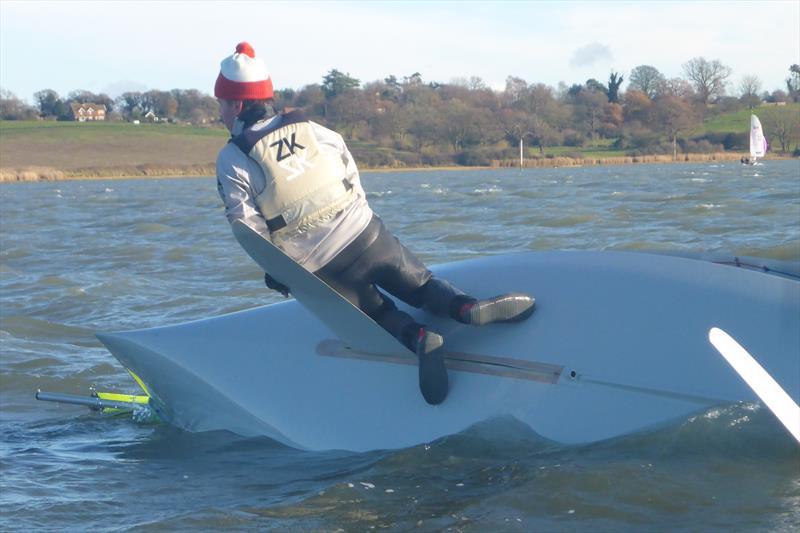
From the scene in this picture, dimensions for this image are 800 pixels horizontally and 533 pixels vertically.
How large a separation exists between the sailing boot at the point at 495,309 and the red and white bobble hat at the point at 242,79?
3.80ft

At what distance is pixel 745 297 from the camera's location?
4.08m

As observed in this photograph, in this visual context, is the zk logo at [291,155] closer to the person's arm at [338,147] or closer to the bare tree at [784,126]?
the person's arm at [338,147]

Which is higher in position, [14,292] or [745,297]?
[745,297]

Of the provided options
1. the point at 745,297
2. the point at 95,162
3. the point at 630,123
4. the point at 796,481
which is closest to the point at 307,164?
the point at 745,297

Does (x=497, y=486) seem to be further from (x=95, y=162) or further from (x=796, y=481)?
(x=95, y=162)

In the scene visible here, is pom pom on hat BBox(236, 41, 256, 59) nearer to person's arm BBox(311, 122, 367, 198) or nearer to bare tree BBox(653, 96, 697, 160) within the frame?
person's arm BBox(311, 122, 367, 198)

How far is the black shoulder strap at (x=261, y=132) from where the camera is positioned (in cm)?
421

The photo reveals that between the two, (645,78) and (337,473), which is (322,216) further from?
(645,78)

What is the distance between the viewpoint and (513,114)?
90.0 m

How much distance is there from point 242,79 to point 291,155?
37 cm

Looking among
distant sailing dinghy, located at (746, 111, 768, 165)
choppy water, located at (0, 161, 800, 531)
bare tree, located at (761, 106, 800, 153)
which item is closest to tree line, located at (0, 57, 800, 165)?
bare tree, located at (761, 106, 800, 153)

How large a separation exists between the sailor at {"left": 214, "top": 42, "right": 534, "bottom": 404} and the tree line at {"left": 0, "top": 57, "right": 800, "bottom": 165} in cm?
6851

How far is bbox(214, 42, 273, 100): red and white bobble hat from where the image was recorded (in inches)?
169

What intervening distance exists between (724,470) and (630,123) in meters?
90.0
